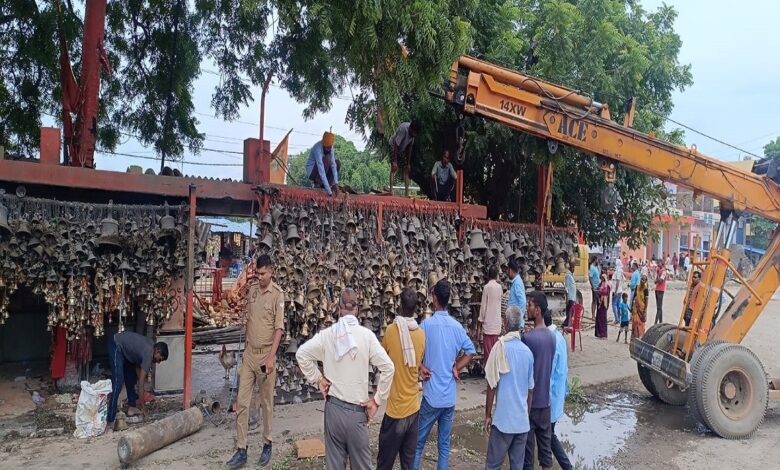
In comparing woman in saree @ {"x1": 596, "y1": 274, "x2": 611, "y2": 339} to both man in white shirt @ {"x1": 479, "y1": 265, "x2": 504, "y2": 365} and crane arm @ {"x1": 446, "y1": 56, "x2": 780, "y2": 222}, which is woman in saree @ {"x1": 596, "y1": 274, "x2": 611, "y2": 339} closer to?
crane arm @ {"x1": 446, "y1": 56, "x2": 780, "y2": 222}

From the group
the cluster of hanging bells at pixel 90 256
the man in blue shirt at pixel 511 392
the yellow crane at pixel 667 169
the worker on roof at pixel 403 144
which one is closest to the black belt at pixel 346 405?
the man in blue shirt at pixel 511 392

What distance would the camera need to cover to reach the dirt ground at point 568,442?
6059 mm

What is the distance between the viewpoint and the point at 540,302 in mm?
5301

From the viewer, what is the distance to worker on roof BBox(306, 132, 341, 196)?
807cm

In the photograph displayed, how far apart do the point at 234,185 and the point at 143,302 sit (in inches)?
80.0

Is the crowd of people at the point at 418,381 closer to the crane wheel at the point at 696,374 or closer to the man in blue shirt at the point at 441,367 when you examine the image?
the man in blue shirt at the point at 441,367

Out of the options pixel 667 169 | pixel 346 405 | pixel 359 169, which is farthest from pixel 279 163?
pixel 359 169

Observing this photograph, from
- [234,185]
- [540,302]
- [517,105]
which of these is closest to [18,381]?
[234,185]

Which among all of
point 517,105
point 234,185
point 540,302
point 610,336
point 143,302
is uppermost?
point 517,105

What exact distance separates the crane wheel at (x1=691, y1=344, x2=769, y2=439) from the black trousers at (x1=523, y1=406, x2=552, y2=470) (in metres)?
3.22

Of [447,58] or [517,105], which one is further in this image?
[517,105]

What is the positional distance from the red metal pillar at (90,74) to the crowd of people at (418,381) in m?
4.79

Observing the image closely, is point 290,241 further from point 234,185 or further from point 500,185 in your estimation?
point 500,185

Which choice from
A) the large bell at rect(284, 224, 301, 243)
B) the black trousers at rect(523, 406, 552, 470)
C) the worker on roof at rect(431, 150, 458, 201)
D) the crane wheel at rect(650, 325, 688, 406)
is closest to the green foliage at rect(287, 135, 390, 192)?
the worker on roof at rect(431, 150, 458, 201)
